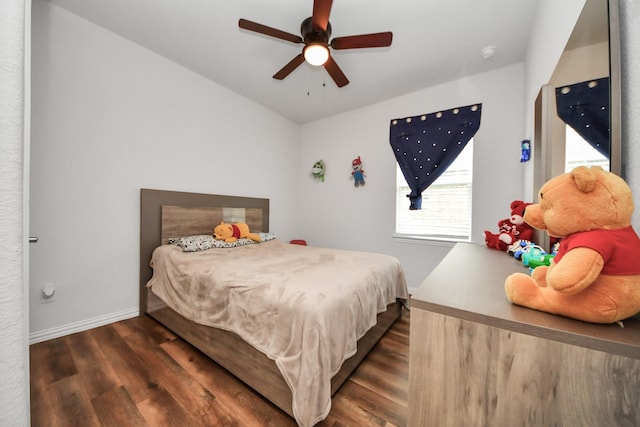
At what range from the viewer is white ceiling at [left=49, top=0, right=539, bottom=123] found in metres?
1.79

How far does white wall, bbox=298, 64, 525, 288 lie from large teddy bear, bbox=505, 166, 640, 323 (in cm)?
236

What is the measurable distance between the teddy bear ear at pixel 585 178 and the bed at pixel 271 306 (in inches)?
40.2

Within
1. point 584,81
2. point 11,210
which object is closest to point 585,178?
point 584,81

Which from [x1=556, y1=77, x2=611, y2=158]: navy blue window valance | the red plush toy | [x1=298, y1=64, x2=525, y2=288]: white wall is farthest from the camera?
[x1=298, y1=64, x2=525, y2=288]: white wall

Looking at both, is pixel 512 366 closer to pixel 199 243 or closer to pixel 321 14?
pixel 321 14

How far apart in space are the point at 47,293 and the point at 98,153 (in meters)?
1.21

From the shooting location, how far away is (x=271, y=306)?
1236 mm

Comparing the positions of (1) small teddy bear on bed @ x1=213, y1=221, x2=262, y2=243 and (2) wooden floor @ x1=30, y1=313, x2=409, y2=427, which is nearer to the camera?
(2) wooden floor @ x1=30, y1=313, x2=409, y2=427

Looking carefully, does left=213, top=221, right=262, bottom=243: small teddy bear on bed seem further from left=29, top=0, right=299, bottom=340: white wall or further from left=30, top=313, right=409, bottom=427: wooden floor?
left=30, top=313, right=409, bottom=427: wooden floor

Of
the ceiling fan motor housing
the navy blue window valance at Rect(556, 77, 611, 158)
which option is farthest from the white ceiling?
the navy blue window valance at Rect(556, 77, 611, 158)

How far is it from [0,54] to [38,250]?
214 centimetres

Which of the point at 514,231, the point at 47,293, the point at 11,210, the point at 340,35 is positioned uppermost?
the point at 340,35

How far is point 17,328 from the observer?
19.0 inches

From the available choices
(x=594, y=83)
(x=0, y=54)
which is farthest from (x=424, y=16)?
(x=0, y=54)
